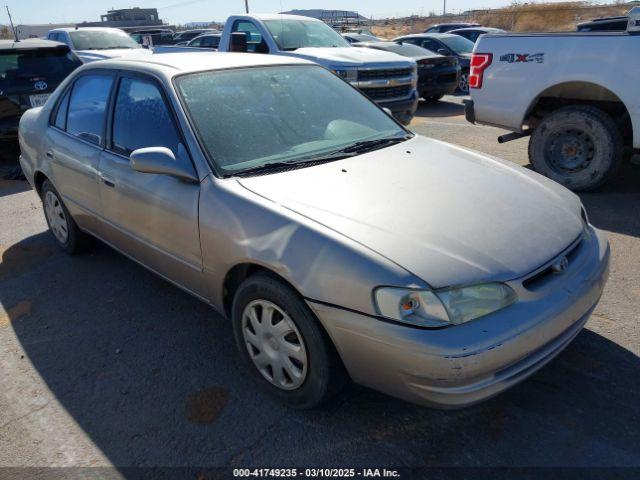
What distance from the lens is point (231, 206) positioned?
264 centimetres

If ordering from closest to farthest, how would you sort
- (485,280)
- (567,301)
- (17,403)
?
(485,280)
(567,301)
(17,403)

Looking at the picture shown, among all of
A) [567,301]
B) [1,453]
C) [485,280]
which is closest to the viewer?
[485,280]

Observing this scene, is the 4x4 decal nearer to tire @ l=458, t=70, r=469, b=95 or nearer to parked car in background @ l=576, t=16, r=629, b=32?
parked car in background @ l=576, t=16, r=629, b=32

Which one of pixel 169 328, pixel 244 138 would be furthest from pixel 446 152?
pixel 169 328

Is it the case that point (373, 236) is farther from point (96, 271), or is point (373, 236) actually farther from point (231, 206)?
point (96, 271)

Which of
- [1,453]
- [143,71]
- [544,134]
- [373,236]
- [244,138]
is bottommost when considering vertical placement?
[1,453]

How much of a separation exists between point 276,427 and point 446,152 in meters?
2.00

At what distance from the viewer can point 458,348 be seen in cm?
205

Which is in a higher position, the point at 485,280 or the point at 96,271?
the point at 485,280

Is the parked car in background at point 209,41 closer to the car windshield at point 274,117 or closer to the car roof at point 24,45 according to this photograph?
the car roof at point 24,45

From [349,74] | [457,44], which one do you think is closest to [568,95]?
[349,74]

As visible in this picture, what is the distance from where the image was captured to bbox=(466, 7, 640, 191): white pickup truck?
5.05 m

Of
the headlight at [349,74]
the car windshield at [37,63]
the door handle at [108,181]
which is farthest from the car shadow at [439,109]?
the door handle at [108,181]

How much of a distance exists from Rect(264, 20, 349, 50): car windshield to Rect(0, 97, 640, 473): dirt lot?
6093mm
